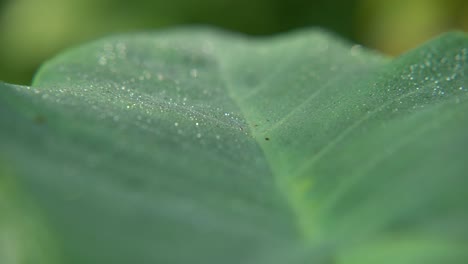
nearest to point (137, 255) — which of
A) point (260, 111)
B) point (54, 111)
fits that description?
point (54, 111)

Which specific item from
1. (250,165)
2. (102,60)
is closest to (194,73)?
(102,60)

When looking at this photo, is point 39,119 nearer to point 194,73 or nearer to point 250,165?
point 250,165

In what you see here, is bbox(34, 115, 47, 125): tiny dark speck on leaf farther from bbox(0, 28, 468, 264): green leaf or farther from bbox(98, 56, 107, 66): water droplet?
bbox(98, 56, 107, 66): water droplet

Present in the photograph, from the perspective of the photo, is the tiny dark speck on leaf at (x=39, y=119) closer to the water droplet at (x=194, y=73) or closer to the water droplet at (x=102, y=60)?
the water droplet at (x=102, y=60)

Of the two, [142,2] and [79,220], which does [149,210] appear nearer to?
[79,220]

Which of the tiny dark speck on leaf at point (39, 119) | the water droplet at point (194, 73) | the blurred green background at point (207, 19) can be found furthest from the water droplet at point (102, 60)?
the blurred green background at point (207, 19)

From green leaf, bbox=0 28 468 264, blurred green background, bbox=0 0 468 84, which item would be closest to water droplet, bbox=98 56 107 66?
green leaf, bbox=0 28 468 264
